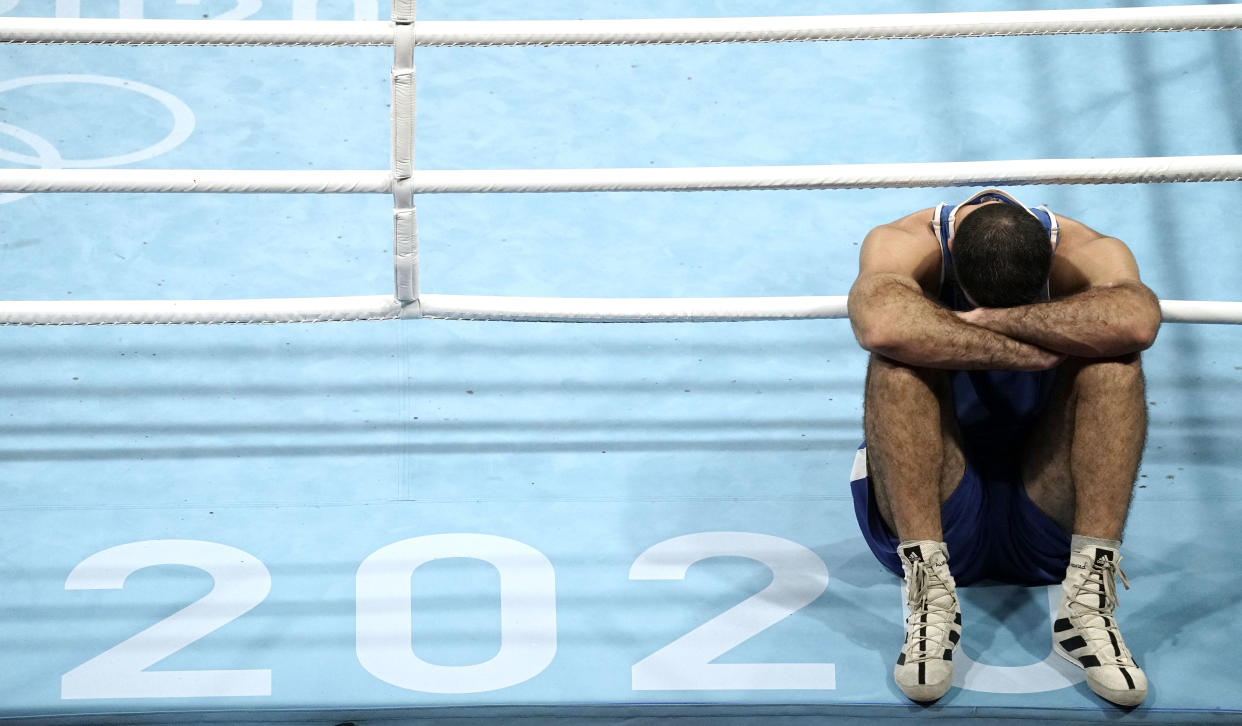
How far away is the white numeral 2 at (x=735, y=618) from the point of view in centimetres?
199

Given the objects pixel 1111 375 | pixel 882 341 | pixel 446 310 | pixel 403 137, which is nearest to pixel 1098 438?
pixel 1111 375

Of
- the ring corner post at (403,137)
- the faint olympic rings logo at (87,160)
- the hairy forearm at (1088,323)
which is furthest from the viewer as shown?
A: the faint olympic rings logo at (87,160)

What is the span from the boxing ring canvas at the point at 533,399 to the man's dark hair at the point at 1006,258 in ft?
1.84

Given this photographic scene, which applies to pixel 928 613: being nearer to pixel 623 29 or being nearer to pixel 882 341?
pixel 882 341

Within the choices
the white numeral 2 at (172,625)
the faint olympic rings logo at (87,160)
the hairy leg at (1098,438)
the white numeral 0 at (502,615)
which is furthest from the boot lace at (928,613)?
the faint olympic rings logo at (87,160)

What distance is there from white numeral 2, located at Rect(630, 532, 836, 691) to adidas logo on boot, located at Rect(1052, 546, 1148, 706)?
391 millimetres

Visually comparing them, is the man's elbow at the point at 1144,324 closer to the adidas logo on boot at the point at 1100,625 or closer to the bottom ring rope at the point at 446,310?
the bottom ring rope at the point at 446,310

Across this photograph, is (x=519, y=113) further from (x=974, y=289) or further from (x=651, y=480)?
(x=974, y=289)

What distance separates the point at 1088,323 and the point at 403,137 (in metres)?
1.04

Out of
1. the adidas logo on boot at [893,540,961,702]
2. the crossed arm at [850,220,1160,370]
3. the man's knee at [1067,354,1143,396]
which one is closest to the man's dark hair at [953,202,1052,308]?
the crossed arm at [850,220,1160,370]

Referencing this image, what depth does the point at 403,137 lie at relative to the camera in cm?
188

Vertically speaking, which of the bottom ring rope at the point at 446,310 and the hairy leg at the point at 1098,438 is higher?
the bottom ring rope at the point at 446,310

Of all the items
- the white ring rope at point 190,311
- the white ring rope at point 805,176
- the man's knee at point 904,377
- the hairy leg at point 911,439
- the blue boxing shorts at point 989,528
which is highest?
the white ring rope at point 805,176

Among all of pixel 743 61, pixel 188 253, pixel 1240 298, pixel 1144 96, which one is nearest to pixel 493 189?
pixel 188 253
